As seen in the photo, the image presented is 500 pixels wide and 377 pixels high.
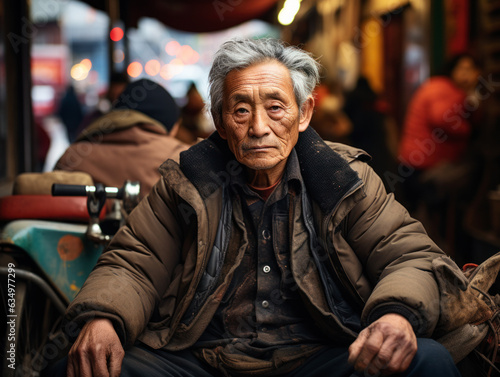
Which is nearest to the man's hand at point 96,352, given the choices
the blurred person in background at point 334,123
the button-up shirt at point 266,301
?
the button-up shirt at point 266,301

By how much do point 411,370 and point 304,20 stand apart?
51.3 feet

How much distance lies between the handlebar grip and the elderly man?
438 millimetres

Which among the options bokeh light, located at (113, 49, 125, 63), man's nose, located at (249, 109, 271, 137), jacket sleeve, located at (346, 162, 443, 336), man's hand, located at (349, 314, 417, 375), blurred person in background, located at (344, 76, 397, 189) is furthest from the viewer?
bokeh light, located at (113, 49, 125, 63)

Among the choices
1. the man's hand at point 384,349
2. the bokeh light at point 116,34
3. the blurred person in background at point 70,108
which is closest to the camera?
the man's hand at point 384,349

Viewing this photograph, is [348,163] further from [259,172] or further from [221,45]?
[221,45]

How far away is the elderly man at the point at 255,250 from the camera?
2.26 m

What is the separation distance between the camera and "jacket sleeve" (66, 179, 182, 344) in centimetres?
213

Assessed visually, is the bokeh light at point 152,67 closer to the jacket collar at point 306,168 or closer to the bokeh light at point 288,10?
the bokeh light at point 288,10

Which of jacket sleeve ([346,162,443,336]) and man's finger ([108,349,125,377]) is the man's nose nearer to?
jacket sleeve ([346,162,443,336])

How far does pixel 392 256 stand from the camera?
224 centimetres

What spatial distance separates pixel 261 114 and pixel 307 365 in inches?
38.4

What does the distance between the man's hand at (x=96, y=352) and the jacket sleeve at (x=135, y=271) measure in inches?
1.7

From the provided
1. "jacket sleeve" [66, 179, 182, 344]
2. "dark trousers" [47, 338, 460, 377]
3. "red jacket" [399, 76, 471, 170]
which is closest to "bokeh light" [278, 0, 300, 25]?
"red jacket" [399, 76, 471, 170]

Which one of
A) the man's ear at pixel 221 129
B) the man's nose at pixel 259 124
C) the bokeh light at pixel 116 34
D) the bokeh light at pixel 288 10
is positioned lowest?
the man's ear at pixel 221 129
